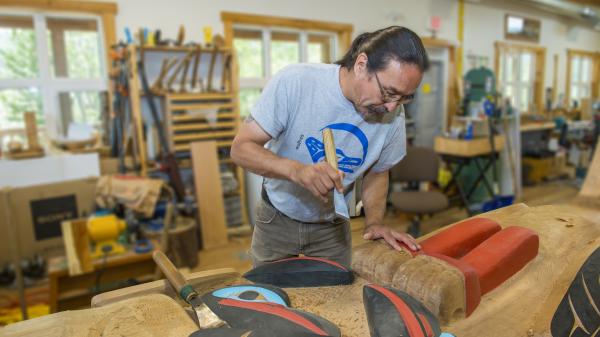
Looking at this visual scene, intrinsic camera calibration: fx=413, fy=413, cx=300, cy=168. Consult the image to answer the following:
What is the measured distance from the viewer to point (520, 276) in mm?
1122

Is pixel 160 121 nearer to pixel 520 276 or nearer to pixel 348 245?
pixel 348 245

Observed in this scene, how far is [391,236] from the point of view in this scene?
1.21m

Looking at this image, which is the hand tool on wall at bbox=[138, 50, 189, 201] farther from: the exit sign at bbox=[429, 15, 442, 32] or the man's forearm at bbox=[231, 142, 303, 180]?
the exit sign at bbox=[429, 15, 442, 32]

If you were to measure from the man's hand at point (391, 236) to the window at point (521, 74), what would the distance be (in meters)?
7.49

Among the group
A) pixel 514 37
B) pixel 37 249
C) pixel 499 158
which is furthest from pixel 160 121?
pixel 514 37

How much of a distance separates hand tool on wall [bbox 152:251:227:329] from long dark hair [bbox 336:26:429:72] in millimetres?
756

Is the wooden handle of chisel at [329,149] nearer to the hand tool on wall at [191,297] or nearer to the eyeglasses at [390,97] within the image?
the eyeglasses at [390,97]

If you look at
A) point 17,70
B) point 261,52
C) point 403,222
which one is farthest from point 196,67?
point 403,222

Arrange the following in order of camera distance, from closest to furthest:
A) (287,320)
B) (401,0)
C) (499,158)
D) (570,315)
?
(287,320), (570,315), (499,158), (401,0)

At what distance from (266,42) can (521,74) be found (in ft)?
20.0

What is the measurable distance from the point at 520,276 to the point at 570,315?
0.49 feet

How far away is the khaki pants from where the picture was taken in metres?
1.63

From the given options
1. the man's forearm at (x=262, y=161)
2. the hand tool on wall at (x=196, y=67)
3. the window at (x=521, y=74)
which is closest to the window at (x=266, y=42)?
the hand tool on wall at (x=196, y=67)

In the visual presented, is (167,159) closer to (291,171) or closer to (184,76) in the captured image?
(184,76)
